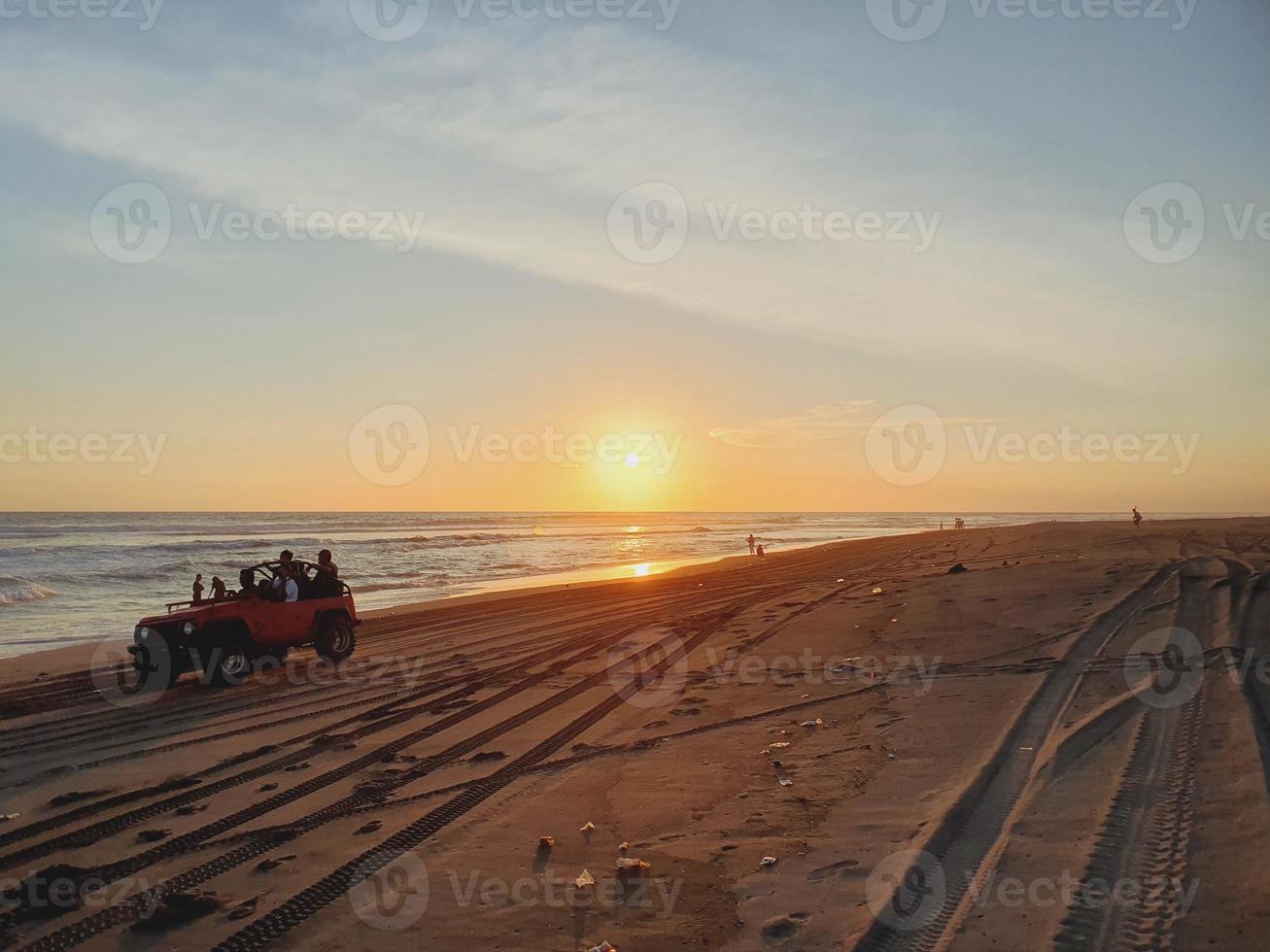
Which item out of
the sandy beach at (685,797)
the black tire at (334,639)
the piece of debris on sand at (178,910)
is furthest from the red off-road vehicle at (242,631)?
the piece of debris on sand at (178,910)

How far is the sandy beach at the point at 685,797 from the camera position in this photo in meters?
5.12

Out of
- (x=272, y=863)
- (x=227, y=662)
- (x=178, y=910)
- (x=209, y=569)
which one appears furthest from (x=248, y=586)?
(x=209, y=569)

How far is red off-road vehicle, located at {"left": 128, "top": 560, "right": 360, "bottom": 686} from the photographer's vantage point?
12711mm

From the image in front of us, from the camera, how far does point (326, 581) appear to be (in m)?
14.9

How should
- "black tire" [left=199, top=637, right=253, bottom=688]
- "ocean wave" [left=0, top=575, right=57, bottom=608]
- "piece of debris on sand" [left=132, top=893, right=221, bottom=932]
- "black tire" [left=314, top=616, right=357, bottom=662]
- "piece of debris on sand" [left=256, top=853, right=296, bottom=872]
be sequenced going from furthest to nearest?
"ocean wave" [left=0, top=575, right=57, bottom=608] → "black tire" [left=314, top=616, right=357, bottom=662] → "black tire" [left=199, top=637, right=253, bottom=688] → "piece of debris on sand" [left=256, top=853, right=296, bottom=872] → "piece of debris on sand" [left=132, top=893, right=221, bottom=932]

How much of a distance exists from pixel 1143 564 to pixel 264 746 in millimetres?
18864

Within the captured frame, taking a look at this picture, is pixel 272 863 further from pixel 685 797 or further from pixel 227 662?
pixel 227 662

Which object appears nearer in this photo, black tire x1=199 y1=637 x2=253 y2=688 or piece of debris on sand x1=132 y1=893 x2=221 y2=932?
piece of debris on sand x1=132 y1=893 x2=221 y2=932

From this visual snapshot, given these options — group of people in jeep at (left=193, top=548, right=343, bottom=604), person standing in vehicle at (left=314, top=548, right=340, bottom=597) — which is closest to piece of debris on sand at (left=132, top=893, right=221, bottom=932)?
group of people in jeep at (left=193, top=548, right=343, bottom=604)

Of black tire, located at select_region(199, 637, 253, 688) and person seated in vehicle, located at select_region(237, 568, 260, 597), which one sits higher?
person seated in vehicle, located at select_region(237, 568, 260, 597)

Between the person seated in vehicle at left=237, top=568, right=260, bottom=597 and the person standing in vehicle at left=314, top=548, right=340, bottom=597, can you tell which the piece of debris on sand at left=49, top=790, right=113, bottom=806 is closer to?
the person seated in vehicle at left=237, top=568, right=260, bottom=597

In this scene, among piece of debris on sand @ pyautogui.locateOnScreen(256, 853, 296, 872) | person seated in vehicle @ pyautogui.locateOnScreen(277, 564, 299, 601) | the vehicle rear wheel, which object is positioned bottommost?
piece of debris on sand @ pyautogui.locateOnScreen(256, 853, 296, 872)

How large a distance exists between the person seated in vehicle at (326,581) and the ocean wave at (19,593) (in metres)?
16.2

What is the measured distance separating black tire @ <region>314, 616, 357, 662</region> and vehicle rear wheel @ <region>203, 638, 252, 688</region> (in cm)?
144
